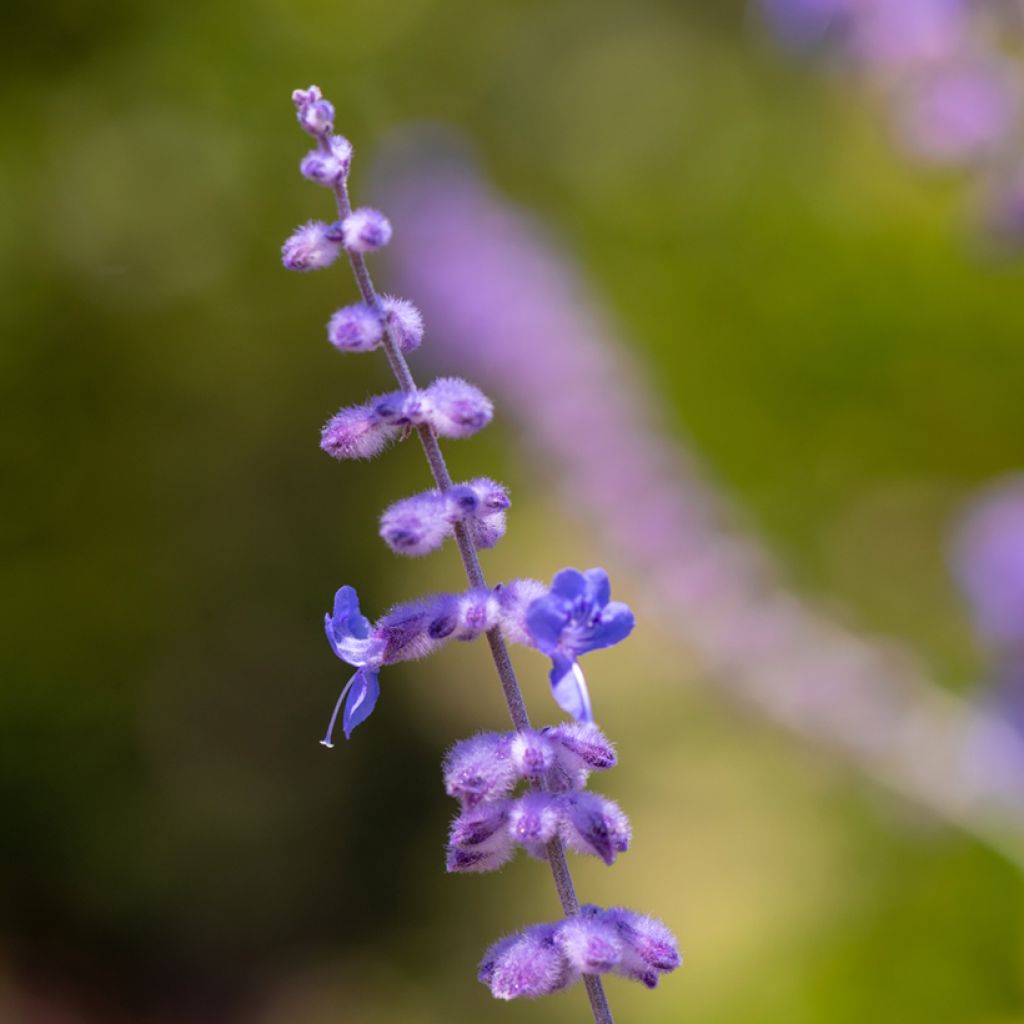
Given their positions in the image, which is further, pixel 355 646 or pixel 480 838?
pixel 355 646

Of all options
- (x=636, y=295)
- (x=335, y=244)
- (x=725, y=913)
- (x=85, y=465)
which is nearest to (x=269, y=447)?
(x=85, y=465)

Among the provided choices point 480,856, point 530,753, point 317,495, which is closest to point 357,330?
point 530,753

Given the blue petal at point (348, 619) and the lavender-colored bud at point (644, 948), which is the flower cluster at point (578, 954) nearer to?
the lavender-colored bud at point (644, 948)

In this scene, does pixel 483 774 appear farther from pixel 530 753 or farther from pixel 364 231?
pixel 364 231

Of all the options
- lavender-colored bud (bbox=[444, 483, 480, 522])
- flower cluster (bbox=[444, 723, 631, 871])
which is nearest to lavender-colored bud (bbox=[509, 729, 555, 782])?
flower cluster (bbox=[444, 723, 631, 871])

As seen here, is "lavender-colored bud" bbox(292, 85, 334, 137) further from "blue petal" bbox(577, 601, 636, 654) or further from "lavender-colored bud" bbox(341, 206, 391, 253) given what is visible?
"blue petal" bbox(577, 601, 636, 654)

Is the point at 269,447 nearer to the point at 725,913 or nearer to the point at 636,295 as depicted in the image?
the point at 636,295
